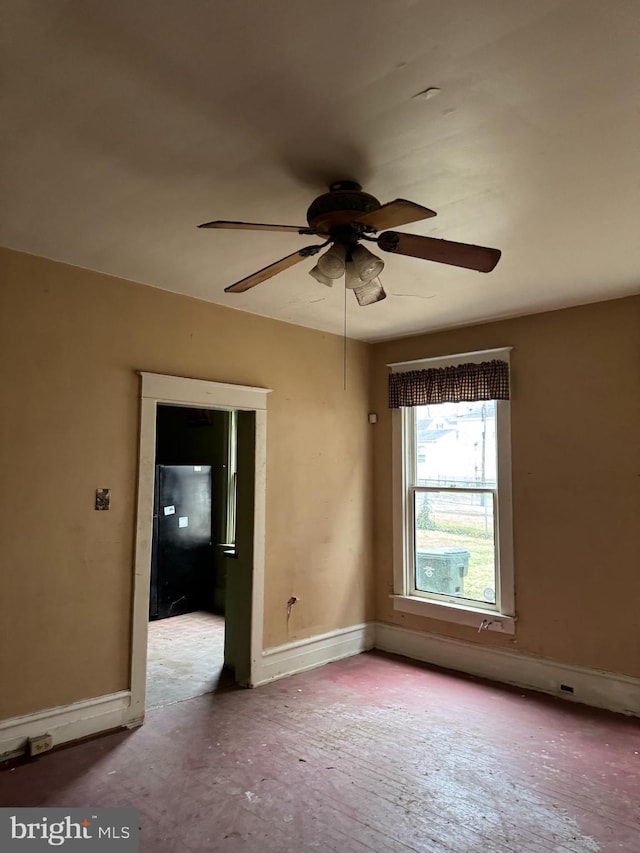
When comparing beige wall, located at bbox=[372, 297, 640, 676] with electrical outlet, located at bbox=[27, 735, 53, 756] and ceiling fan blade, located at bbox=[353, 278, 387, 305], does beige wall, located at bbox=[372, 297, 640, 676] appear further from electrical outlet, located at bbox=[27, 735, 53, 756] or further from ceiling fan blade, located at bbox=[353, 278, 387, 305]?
electrical outlet, located at bbox=[27, 735, 53, 756]

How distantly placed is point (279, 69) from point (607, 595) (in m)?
3.48

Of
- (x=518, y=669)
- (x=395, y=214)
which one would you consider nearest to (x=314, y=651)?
(x=518, y=669)

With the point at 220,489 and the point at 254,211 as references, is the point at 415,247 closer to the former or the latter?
the point at 254,211

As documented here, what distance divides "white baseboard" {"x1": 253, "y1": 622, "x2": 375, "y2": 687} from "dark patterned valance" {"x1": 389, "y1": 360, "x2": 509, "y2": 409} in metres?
1.92

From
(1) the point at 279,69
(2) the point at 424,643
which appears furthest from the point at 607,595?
(1) the point at 279,69

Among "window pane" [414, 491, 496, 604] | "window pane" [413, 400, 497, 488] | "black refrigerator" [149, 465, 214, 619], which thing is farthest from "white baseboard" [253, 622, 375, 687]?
"black refrigerator" [149, 465, 214, 619]

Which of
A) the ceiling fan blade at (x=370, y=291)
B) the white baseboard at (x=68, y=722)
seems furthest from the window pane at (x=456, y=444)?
Answer: the white baseboard at (x=68, y=722)

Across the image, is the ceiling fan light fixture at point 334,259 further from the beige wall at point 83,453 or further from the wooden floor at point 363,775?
the wooden floor at point 363,775

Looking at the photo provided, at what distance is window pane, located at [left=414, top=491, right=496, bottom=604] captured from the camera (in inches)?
165

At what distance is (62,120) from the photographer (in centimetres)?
182

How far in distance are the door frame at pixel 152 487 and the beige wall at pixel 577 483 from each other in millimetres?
1598

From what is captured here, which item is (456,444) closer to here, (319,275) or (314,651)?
(314,651)

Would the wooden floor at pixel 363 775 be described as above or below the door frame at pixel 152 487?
below

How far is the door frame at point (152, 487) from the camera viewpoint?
10.8 ft
